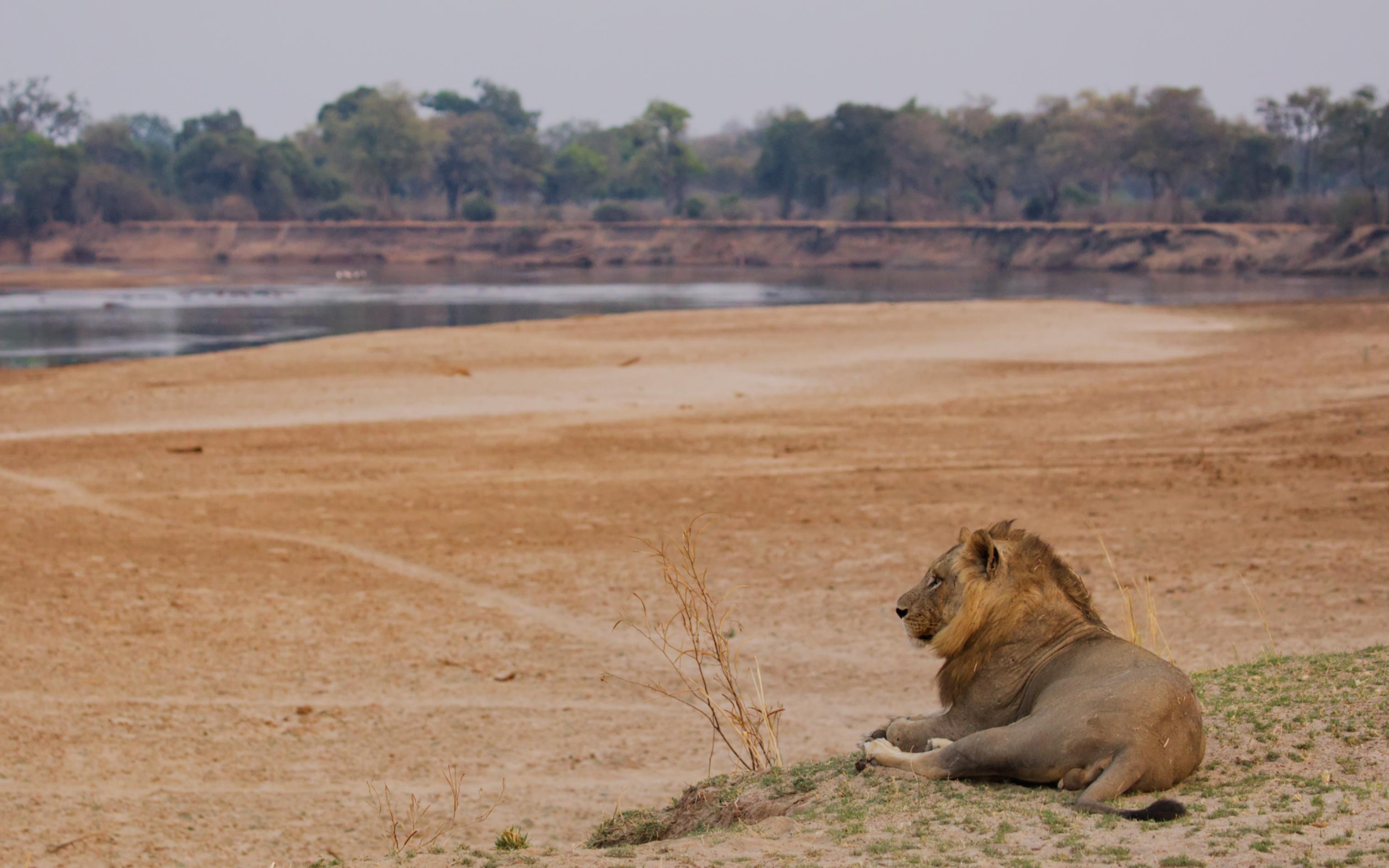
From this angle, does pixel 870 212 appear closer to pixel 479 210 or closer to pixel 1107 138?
pixel 1107 138

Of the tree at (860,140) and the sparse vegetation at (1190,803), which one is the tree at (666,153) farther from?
the sparse vegetation at (1190,803)

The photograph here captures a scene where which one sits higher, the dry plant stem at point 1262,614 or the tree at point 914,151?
the tree at point 914,151

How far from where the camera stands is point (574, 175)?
151000mm

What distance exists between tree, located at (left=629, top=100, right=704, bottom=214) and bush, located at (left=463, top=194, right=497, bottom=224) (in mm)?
20067

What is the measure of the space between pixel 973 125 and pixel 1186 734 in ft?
429

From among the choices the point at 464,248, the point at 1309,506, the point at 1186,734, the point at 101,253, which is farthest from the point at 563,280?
the point at 1186,734

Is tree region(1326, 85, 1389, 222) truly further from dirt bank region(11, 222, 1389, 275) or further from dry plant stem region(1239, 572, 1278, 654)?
dry plant stem region(1239, 572, 1278, 654)

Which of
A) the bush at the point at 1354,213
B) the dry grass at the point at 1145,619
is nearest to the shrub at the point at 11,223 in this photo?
the bush at the point at 1354,213

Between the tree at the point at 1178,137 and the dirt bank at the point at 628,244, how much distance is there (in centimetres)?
1156

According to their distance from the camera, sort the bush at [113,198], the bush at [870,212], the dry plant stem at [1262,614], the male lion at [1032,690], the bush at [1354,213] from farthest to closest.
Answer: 1. the bush at [113,198]
2. the bush at [870,212]
3. the bush at [1354,213]
4. the dry plant stem at [1262,614]
5. the male lion at [1032,690]

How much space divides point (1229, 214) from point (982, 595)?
104 meters

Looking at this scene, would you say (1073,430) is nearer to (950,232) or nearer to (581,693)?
(581,693)

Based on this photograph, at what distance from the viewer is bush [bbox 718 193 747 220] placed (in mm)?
124375

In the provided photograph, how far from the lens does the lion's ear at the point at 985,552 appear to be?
5082mm
